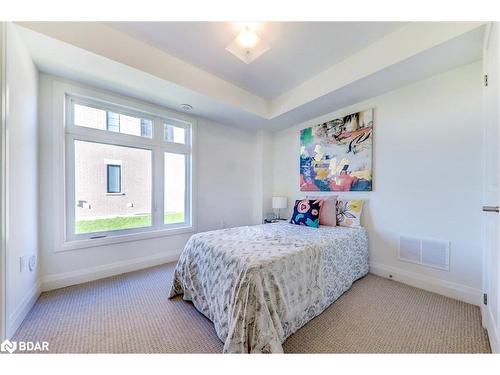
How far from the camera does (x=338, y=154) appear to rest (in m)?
2.94

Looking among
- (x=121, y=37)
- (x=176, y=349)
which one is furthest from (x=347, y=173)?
(x=121, y=37)

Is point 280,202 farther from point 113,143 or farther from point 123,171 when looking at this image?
point 113,143

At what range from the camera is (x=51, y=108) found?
84.7 inches

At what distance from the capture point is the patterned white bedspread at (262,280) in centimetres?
123

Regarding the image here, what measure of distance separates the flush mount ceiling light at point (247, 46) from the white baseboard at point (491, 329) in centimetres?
277

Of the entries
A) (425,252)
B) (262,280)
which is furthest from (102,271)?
(425,252)

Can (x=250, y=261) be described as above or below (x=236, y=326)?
above

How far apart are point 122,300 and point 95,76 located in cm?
235

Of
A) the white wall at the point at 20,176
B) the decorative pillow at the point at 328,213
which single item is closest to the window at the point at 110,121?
the white wall at the point at 20,176

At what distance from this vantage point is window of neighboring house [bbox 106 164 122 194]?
259cm

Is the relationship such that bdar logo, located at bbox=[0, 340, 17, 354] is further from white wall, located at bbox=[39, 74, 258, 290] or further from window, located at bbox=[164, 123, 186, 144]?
window, located at bbox=[164, 123, 186, 144]

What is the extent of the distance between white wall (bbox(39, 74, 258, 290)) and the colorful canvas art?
3.84 feet

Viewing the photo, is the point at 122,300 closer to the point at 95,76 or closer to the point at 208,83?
the point at 95,76

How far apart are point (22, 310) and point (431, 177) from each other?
4027mm
